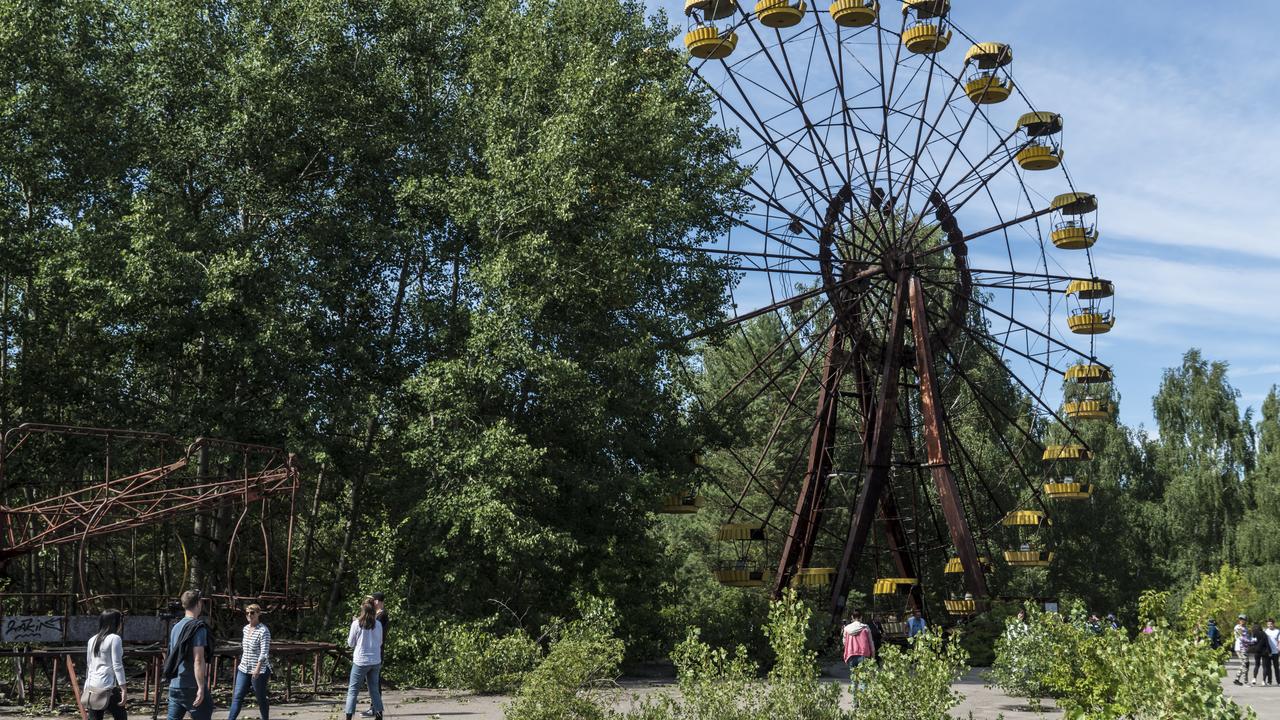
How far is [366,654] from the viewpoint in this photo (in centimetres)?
1312

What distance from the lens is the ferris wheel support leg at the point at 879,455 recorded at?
82.4ft

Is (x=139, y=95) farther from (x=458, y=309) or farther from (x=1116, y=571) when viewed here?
(x=1116, y=571)

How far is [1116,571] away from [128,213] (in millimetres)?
37016

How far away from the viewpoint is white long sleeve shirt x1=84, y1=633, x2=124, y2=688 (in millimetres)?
10227

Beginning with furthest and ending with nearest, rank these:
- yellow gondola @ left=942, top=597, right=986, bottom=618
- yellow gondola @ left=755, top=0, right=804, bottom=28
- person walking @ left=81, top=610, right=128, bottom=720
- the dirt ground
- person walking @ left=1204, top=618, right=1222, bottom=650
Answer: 1. yellow gondola @ left=755, top=0, right=804, bottom=28
2. yellow gondola @ left=942, top=597, right=986, bottom=618
3. the dirt ground
4. person walking @ left=81, top=610, right=128, bottom=720
5. person walking @ left=1204, top=618, right=1222, bottom=650

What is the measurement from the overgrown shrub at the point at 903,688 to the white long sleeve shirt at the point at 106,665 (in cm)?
654

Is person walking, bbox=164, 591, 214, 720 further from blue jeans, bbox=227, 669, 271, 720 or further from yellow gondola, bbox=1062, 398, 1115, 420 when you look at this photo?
yellow gondola, bbox=1062, 398, 1115, 420

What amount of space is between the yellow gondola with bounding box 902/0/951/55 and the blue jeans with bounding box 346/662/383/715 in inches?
738

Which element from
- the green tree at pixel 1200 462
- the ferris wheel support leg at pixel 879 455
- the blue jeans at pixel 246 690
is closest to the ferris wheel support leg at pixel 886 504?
the ferris wheel support leg at pixel 879 455

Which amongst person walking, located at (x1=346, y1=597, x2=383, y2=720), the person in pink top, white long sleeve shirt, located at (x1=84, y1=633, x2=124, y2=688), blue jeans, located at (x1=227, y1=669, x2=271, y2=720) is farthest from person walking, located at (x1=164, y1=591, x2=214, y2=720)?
the person in pink top

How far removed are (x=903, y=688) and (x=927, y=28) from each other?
18.6 m

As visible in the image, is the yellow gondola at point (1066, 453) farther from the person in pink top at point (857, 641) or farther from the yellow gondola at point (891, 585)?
the person in pink top at point (857, 641)

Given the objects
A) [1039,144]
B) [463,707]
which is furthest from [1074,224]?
[463,707]

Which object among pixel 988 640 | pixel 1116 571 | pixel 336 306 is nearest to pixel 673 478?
pixel 336 306
